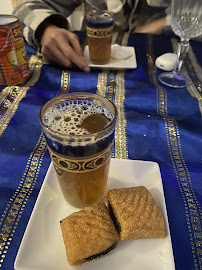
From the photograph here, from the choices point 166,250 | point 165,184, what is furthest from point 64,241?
point 165,184

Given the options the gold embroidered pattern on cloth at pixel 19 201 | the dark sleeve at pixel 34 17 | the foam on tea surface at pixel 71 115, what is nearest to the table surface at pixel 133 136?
the gold embroidered pattern on cloth at pixel 19 201

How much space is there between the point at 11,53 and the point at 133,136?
540mm

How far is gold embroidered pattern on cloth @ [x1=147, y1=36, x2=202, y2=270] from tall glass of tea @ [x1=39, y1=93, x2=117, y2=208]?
216mm

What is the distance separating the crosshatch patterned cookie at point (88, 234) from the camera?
0.43 meters

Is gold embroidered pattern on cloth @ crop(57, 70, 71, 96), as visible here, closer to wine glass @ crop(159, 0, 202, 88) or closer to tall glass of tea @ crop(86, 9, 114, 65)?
tall glass of tea @ crop(86, 9, 114, 65)

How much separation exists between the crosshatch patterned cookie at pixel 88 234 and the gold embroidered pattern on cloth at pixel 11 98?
1.54ft

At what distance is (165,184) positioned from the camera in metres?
0.65

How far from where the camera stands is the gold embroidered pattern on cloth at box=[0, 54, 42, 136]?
0.86 m

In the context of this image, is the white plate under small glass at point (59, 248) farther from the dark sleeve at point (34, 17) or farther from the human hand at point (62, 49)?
the dark sleeve at point (34, 17)

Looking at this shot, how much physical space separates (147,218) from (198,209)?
18 centimetres

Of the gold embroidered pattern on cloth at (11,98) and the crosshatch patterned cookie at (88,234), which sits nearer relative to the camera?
the crosshatch patterned cookie at (88,234)

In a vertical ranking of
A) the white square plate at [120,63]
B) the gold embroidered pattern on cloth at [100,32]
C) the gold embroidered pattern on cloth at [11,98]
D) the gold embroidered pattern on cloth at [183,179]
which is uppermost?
the gold embroidered pattern on cloth at [100,32]

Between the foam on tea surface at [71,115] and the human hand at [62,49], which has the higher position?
the foam on tea surface at [71,115]

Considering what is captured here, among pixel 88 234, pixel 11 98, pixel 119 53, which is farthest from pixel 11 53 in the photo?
pixel 88 234
